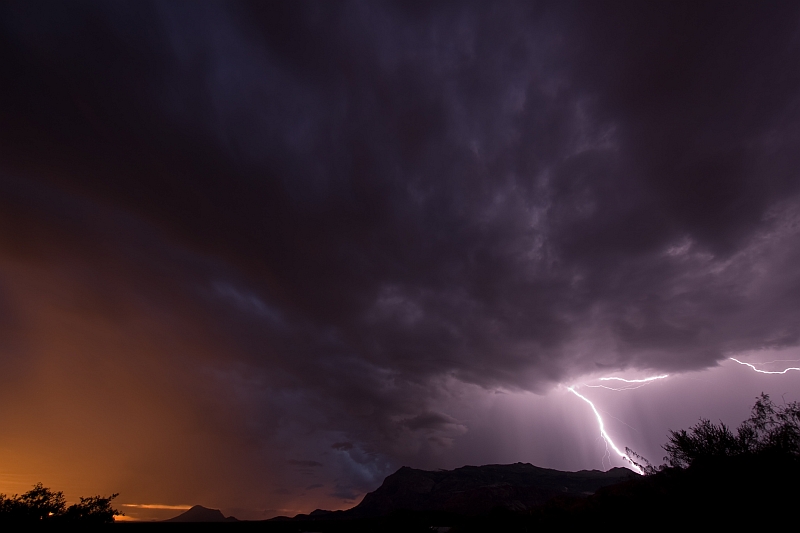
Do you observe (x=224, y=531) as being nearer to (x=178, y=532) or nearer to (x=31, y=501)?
(x=178, y=532)

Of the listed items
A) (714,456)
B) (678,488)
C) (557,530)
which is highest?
(714,456)

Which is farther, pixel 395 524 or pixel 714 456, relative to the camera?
pixel 395 524

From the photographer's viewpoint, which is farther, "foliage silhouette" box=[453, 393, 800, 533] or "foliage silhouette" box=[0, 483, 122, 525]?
"foliage silhouette" box=[0, 483, 122, 525]

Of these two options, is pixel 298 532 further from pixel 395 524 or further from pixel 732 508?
pixel 732 508

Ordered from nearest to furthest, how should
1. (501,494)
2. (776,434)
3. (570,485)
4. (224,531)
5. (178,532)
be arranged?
(776,434) < (178,532) < (224,531) < (501,494) < (570,485)

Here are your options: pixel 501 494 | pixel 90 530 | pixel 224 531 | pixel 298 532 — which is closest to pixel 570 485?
pixel 501 494

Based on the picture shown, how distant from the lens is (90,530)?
3772cm

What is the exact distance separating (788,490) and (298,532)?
83496mm

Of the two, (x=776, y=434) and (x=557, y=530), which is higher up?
(x=776, y=434)

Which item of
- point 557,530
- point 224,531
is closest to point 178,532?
point 224,531

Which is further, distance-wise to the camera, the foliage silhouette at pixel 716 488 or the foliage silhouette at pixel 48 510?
the foliage silhouette at pixel 48 510

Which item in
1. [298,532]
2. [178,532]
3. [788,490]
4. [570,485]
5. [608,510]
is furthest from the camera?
[570,485]

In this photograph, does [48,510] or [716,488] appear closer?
[716,488]

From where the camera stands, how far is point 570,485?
189m
